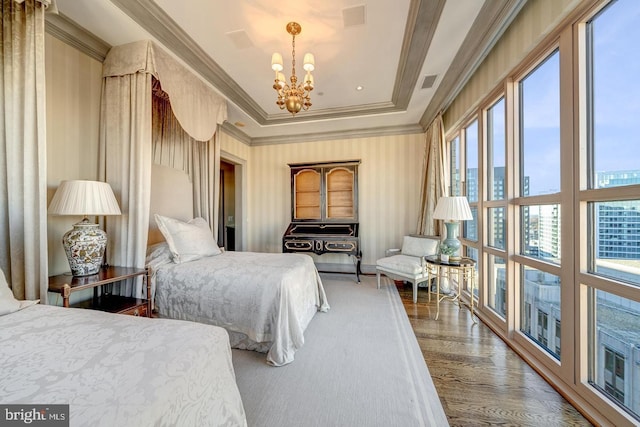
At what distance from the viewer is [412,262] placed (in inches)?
132

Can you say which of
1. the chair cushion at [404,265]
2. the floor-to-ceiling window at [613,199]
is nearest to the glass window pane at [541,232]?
the floor-to-ceiling window at [613,199]

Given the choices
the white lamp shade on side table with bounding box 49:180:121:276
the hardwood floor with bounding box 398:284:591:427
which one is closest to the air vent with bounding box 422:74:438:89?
the hardwood floor with bounding box 398:284:591:427

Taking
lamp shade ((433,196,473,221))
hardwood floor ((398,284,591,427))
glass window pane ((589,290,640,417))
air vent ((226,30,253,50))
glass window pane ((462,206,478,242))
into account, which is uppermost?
air vent ((226,30,253,50))

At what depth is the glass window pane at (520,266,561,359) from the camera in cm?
177

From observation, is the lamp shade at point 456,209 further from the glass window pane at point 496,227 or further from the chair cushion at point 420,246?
the chair cushion at point 420,246

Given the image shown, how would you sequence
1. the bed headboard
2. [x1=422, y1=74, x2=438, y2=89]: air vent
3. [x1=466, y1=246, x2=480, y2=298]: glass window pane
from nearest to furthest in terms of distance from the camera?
the bed headboard < [x1=422, y1=74, x2=438, y2=89]: air vent < [x1=466, y1=246, x2=480, y2=298]: glass window pane

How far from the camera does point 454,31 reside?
7.12ft

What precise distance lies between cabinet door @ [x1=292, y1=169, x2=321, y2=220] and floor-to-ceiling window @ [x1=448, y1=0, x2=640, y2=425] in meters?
3.00

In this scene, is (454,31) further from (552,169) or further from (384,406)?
(384,406)

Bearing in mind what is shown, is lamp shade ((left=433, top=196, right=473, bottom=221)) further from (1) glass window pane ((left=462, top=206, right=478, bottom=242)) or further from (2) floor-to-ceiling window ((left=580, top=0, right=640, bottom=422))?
(2) floor-to-ceiling window ((left=580, top=0, right=640, bottom=422))

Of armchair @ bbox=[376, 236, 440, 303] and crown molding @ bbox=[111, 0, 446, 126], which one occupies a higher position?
crown molding @ bbox=[111, 0, 446, 126]

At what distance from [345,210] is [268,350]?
9.78 feet

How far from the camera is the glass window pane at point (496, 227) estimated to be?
8.04 feet

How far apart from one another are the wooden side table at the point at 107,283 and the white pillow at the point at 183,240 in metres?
0.35
